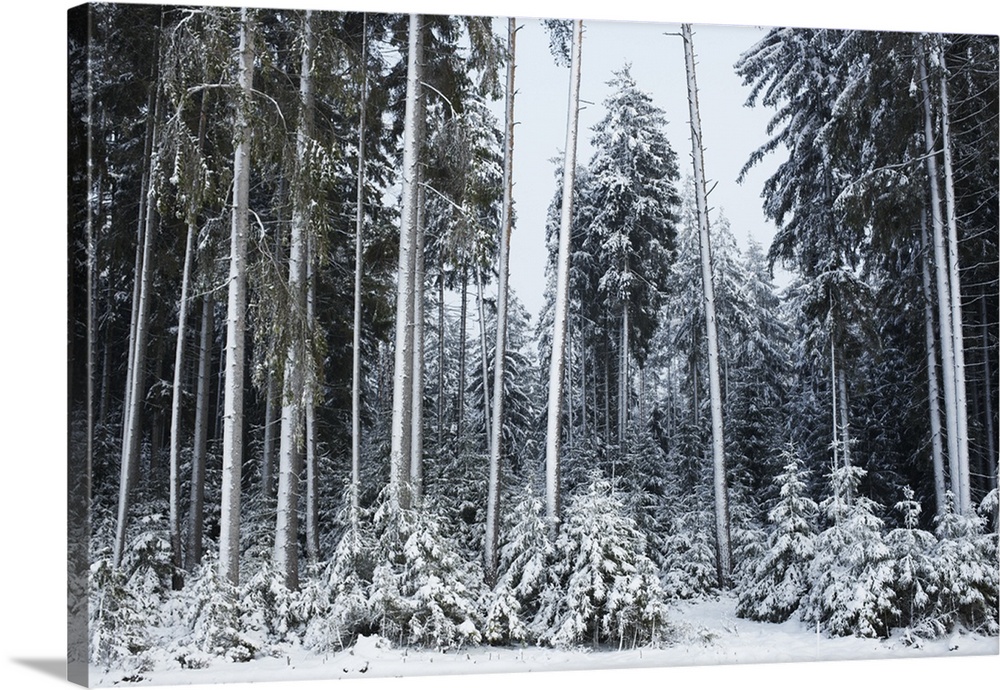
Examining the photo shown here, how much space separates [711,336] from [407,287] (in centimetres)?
253

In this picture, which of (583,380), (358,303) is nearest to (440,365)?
(358,303)

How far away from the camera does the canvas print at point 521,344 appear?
8.88 metres

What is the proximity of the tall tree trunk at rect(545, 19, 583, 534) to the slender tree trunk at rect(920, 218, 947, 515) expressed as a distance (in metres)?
3.16

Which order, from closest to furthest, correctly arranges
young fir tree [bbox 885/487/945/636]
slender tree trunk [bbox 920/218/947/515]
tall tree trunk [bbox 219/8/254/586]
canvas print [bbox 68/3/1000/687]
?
canvas print [bbox 68/3/1000/687] < tall tree trunk [bbox 219/8/254/586] < young fir tree [bbox 885/487/945/636] < slender tree trunk [bbox 920/218/947/515]

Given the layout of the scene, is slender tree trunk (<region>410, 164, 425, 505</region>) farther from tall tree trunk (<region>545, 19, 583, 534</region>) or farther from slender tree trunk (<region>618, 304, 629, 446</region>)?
slender tree trunk (<region>618, 304, 629, 446</region>)

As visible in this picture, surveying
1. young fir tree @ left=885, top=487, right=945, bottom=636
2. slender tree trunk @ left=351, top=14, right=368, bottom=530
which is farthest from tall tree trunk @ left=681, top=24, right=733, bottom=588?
slender tree trunk @ left=351, top=14, right=368, bottom=530

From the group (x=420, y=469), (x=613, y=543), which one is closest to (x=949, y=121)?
(x=613, y=543)

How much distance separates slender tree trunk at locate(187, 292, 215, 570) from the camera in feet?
29.2

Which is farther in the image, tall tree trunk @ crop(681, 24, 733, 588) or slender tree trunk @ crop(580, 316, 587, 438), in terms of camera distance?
tall tree trunk @ crop(681, 24, 733, 588)

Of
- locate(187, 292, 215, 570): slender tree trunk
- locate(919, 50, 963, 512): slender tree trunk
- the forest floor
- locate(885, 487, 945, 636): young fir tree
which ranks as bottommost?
the forest floor

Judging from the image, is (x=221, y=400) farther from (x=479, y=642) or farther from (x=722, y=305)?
(x=722, y=305)

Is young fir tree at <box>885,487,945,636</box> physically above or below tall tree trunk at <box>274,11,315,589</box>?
below

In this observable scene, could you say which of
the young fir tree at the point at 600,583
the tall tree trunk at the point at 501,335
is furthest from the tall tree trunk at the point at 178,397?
the young fir tree at the point at 600,583

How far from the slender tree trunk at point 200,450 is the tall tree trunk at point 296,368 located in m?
0.55
